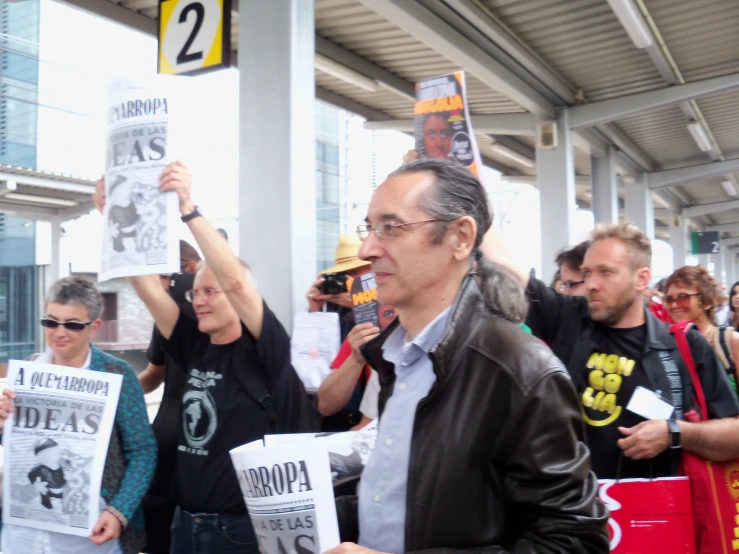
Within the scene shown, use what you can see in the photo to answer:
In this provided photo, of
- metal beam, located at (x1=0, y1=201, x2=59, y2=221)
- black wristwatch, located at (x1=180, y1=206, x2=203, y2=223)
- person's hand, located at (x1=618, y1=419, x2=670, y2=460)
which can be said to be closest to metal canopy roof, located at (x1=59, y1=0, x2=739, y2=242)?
black wristwatch, located at (x1=180, y1=206, x2=203, y2=223)

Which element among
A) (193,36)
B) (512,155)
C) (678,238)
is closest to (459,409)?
(193,36)

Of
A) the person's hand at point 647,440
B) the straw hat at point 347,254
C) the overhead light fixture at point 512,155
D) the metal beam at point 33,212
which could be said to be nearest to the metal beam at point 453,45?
the straw hat at point 347,254

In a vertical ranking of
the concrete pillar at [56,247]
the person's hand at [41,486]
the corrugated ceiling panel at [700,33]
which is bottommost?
the person's hand at [41,486]

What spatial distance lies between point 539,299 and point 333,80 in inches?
233

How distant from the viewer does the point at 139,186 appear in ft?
7.48

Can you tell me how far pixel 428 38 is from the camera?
6.02m

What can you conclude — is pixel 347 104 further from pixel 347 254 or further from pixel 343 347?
pixel 343 347

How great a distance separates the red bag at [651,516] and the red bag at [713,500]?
0.11 feet

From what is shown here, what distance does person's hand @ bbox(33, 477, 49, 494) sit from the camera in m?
2.38

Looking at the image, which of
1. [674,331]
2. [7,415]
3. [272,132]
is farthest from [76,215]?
[674,331]

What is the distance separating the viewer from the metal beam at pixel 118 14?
18.1 ft

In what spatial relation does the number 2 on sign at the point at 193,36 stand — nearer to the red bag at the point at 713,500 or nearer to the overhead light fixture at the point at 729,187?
the red bag at the point at 713,500

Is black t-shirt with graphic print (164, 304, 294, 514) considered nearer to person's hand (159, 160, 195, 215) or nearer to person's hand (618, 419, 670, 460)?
person's hand (159, 160, 195, 215)

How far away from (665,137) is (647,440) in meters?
10.9
